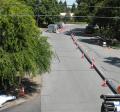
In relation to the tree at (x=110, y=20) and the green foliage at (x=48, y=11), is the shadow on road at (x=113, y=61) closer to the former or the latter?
the tree at (x=110, y=20)

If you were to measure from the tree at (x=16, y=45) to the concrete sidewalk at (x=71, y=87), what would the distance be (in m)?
2.66

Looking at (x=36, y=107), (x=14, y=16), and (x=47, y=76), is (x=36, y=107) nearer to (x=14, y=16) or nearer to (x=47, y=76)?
(x=14, y=16)

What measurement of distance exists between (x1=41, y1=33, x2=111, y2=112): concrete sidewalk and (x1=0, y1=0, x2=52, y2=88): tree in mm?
2665

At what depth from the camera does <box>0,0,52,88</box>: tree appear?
32.2 m

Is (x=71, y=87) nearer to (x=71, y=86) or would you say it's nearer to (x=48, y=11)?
(x=71, y=86)

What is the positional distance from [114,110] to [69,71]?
91.0 feet

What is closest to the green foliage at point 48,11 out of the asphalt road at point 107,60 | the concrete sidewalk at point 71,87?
the asphalt road at point 107,60

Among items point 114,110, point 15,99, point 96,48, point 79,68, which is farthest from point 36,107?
point 96,48

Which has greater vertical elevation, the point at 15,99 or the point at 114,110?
the point at 114,110

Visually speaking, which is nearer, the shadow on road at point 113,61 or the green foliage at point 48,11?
the shadow on road at point 113,61

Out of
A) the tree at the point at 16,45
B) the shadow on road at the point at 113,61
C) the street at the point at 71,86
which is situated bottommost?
the shadow on road at the point at 113,61

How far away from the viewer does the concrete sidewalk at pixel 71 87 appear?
32281 mm

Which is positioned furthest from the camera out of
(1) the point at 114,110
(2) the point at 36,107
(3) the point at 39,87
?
(3) the point at 39,87

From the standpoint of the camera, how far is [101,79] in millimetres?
42438
